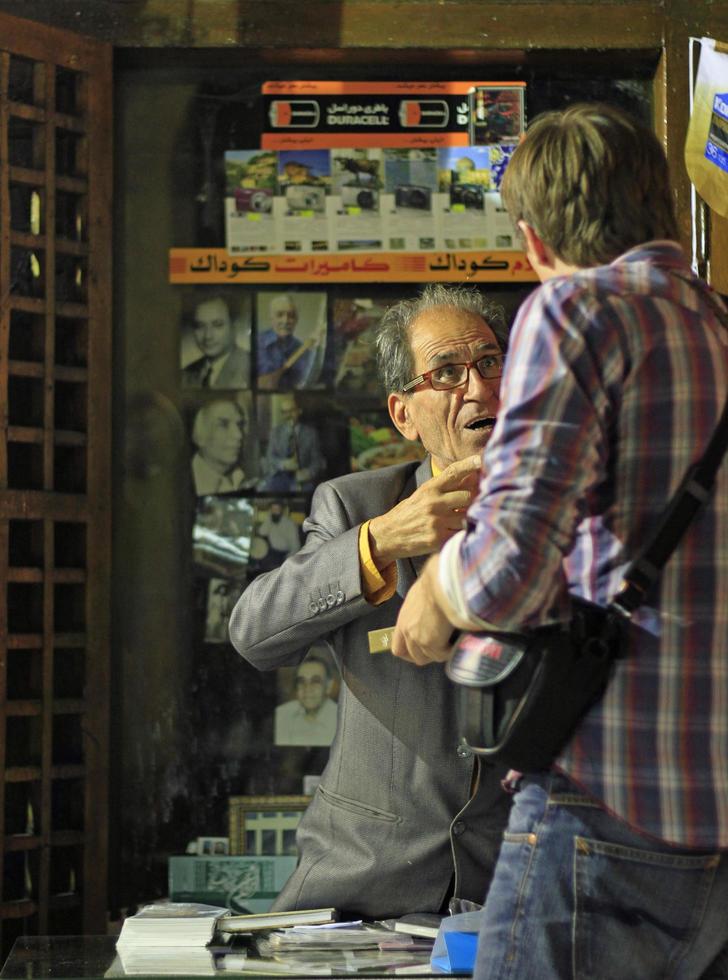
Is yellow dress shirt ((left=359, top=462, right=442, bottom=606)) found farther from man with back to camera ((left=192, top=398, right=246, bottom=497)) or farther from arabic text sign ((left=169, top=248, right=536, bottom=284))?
arabic text sign ((left=169, top=248, right=536, bottom=284))

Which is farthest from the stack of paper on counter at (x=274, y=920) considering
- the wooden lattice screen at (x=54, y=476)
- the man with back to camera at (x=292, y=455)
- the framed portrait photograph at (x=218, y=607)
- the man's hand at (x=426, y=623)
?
the man with back to camera at (x=292, y=455)

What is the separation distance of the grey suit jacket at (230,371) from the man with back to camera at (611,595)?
8.07 ft

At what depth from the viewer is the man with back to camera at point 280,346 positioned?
3.81m

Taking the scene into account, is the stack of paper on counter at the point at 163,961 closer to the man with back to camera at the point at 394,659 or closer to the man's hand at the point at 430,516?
the man with back to camera at the point at 394,659

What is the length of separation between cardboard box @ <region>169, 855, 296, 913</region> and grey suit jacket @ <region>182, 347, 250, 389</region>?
1387mm

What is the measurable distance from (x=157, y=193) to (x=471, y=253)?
946mm

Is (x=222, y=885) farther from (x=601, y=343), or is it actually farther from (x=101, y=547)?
(x=601, y=343)

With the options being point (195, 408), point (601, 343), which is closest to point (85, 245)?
point (195, 408)

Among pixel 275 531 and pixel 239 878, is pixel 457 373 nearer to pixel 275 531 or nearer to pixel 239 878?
pixel 275 531

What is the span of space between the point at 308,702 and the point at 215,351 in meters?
1.08

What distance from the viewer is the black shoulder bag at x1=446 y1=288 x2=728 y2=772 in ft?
4.45

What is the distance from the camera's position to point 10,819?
11.4 ft

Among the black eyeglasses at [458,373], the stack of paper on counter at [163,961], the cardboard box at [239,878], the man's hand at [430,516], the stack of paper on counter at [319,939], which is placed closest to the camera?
the stack of paper on counter at [163,961]

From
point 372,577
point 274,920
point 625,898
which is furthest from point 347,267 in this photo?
point 625,898
